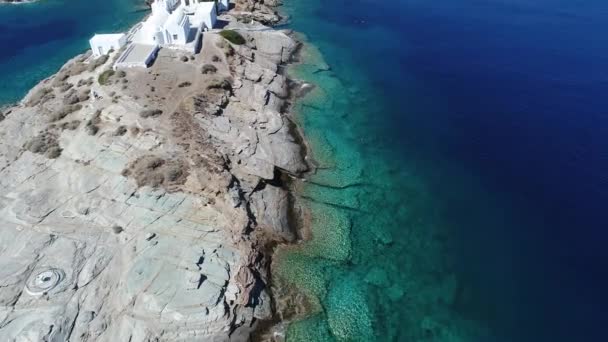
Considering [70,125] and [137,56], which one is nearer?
[70,125]

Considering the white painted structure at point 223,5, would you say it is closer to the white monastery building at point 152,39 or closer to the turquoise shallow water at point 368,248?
the white monastery building at point 152,39

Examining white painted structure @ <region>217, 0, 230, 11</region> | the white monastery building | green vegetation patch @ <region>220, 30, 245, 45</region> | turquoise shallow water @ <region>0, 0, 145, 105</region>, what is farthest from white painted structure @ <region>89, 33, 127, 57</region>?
white painted structure @ <region>217, 0, 230, 11</region>

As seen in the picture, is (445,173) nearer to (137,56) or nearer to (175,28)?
(175,28)

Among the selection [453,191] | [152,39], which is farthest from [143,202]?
[453,191]

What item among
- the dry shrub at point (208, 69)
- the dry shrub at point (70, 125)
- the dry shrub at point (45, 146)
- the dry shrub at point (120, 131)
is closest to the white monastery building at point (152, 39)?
the dry shrub at point (208, 69)

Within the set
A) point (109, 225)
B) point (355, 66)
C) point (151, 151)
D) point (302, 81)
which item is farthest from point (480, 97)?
point (109, 225)

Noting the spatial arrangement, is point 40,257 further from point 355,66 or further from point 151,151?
point 355,66
